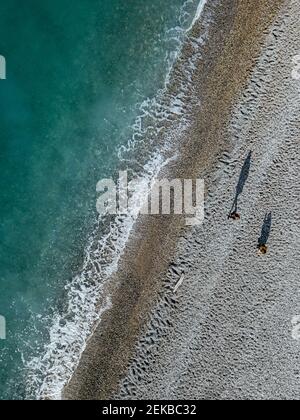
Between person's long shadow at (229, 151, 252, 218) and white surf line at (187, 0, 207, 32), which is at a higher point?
white surf line at (187, 0, 207, 32)

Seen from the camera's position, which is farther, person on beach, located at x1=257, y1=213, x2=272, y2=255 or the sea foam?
the sea foam

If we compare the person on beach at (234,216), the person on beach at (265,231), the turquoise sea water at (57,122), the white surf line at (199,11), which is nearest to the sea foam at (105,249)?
the white surf line at (199,11)

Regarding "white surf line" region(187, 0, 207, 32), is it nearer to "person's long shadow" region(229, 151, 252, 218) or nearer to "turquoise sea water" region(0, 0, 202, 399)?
"turquoise sea water" region(0, 0, 202, 399)

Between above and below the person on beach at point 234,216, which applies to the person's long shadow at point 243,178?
above

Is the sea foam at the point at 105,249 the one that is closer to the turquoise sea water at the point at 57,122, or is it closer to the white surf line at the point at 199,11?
the white surf line at the point at 199,11

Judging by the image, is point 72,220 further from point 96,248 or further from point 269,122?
point 269,122

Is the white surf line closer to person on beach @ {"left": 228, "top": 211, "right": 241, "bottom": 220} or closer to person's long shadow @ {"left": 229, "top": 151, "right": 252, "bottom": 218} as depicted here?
person's long shadow @ {"left": 229, "top": 151, "right": 252, "bottom": 218}

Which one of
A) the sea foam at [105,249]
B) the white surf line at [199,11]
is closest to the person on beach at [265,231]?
the sea foam at [105,249]

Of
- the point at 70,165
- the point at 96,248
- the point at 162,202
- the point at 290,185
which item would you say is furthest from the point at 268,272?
the point at 70,165

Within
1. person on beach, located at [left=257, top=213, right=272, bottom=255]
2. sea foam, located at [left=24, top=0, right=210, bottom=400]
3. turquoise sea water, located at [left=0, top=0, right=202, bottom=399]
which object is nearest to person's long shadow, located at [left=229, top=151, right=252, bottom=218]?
person on beach, located at [left=257, top=213, right=272, bottom=255]

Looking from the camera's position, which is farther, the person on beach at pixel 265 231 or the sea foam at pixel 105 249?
the sea foam at pixel 105 249
